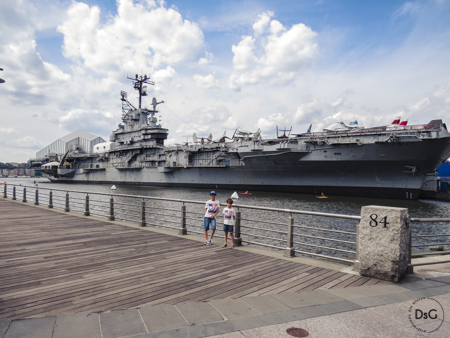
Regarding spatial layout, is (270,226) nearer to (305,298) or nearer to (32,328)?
(305,298)

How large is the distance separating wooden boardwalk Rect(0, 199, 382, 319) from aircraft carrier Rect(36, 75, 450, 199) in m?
27.0

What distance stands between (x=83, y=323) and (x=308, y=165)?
3241cm

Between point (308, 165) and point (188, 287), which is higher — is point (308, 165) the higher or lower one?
the higher one

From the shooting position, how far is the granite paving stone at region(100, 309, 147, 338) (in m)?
3.03

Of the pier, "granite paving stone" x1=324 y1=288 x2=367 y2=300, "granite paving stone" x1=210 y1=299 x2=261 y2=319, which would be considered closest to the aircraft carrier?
the pier

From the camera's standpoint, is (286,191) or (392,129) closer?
(392,129)

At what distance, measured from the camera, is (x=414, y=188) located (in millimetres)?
30312

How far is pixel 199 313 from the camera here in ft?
11.5

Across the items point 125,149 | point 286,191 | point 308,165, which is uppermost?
point 125,149

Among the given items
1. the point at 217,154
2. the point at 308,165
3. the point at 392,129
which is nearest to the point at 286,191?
the point at 308,165

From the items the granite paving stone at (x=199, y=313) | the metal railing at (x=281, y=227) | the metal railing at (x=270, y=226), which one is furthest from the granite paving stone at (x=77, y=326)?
the metal railing at (x=270, y=226)

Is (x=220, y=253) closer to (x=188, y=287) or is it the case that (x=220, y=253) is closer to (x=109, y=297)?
(x=188, y=287)

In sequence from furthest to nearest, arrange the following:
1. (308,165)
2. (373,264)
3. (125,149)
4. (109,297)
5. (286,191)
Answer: (125,149)
(286,191)
(308,165)
(373,264)
(109,297)

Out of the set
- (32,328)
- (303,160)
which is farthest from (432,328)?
(303,160)
